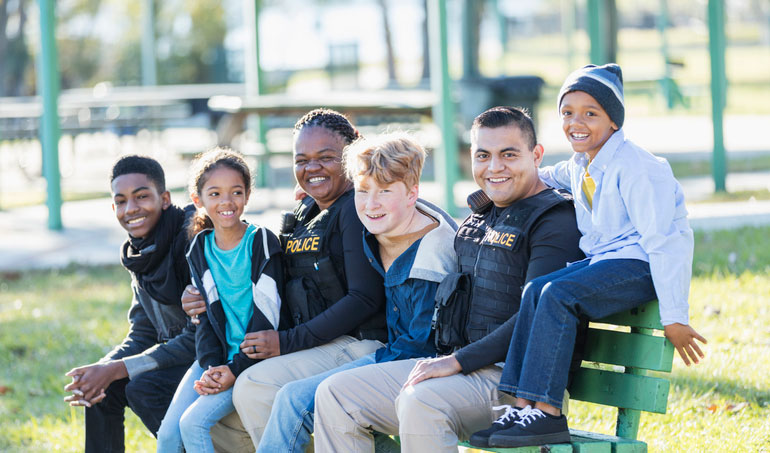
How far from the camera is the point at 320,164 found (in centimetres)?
398

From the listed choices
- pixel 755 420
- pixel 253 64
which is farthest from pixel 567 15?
pixel 755 420

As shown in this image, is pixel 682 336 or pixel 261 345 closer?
pixel 682 336

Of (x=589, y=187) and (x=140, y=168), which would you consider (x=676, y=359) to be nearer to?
(x=589, y=187)

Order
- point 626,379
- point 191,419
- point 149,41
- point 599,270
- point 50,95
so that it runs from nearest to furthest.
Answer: point 599,270 < point 626,379 < point 191,419 < point 50,95 < point 149,41

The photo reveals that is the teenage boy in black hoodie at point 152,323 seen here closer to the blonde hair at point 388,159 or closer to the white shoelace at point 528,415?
the blonde hair at point 388,159

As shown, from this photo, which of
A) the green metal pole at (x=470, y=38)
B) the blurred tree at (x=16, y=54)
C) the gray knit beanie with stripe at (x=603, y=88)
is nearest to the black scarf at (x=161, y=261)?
the gray knit beanie with stripe at (x=603, y=88)

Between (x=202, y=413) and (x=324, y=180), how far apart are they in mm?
994

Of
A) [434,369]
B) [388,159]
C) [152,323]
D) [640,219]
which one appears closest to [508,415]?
[434,369]

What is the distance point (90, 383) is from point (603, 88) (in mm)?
2187

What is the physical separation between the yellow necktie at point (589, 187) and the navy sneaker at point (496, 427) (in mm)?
740

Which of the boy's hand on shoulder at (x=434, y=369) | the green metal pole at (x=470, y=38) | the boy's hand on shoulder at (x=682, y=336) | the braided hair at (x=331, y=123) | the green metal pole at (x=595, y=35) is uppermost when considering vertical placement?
the green metal pole at (x=470, y=38)

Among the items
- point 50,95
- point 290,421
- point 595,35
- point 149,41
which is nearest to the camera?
point 290,421

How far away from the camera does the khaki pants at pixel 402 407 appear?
312 cm

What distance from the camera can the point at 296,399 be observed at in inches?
136
